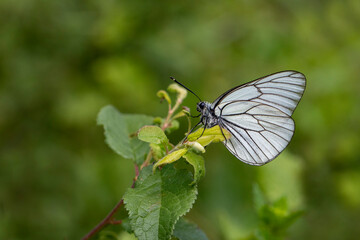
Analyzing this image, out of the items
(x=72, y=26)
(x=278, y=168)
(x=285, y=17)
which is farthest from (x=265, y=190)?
(x=285, y=17)

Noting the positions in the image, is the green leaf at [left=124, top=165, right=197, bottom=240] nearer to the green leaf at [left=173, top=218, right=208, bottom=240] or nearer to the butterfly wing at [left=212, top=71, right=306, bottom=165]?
the green leaf at [left=173, top=218, right=208, bottom=240]

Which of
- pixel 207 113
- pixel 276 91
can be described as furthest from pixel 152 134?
pixel 276 91

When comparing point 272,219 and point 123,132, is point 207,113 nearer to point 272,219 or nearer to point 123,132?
point 123,132

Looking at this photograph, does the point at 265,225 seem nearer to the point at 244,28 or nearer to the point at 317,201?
the point at 317,201

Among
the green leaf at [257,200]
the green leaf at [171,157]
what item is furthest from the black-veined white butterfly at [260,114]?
the green leaf at [171,157]

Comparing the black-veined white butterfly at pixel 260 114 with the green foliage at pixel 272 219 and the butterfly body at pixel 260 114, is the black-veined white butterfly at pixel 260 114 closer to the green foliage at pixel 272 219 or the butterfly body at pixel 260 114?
the butterfly body at pixel 260 114
